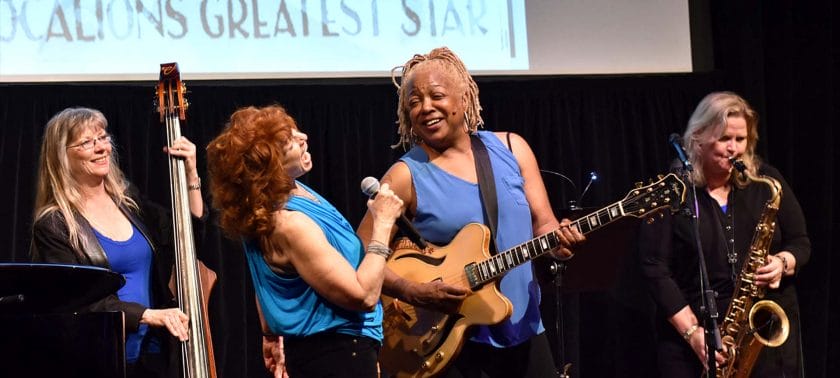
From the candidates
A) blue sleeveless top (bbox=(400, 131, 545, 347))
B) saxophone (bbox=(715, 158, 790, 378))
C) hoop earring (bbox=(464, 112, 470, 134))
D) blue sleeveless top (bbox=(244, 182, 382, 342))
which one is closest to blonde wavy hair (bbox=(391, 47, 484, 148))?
hoop earring (bbox=(464, 112, 470, 134))

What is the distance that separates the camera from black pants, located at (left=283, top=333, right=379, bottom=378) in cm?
271

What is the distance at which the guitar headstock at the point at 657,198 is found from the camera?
3.38 metres

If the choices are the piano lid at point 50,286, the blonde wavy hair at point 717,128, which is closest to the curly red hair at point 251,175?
the piano lid at point 50,286

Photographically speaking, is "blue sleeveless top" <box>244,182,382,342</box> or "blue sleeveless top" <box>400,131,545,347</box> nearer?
"blue sleeveless top" <box>244,182,382,342</box>

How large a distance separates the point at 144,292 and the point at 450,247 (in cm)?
105

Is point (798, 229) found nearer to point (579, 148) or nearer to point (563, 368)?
point (563, 368)

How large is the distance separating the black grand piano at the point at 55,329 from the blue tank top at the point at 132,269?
67 centimetres

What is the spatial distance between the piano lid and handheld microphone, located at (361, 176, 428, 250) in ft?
2.31

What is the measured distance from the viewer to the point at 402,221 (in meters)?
3.08

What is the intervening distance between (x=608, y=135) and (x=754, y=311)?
1.74 m

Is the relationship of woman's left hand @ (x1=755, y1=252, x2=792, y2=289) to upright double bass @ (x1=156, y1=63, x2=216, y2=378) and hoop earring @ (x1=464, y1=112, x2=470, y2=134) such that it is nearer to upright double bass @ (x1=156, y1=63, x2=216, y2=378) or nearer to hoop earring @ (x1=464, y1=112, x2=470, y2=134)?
hoop earring @ (x1=464, y1=112, x2=470, y2=134)

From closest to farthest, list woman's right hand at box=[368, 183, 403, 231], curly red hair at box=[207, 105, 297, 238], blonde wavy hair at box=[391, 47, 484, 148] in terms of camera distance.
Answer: curly red hair at box=[207, 105, 297, 238], woman's right hand at box=[368, 183, 403, 231], blonde wavy hair at box=[391, 47, 484, 148]

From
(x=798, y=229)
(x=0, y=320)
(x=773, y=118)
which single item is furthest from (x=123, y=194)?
(x=773, y=118)

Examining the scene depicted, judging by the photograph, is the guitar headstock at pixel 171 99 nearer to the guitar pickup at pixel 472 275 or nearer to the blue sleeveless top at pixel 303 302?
the blue sleeveless top at pixel 303 302
